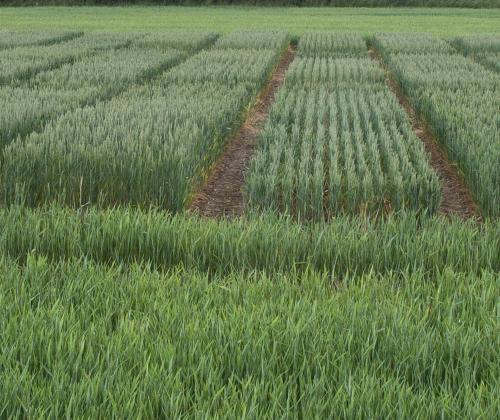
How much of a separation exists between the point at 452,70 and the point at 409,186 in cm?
788

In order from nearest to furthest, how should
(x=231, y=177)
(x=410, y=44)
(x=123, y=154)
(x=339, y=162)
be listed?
(x=123, y=154) < (x=339, y=162) < (x=231, y=177) < (x=410, y=44)

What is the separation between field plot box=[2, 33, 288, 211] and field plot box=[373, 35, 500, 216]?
2.57m

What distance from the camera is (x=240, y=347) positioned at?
99.3 inches

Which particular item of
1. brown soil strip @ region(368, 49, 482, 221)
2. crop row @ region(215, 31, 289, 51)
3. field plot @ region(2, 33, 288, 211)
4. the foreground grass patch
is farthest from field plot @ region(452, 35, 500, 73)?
the foreground grass patch

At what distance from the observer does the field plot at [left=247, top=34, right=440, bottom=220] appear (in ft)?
18.9

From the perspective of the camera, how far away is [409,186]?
5.85 m

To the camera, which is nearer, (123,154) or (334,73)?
(123,154)

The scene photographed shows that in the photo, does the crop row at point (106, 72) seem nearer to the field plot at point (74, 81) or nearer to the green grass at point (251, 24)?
the field plot at point (74, 81)

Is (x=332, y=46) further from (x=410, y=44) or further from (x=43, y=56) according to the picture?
(x=43, y=56)

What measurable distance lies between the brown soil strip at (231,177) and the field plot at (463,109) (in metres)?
2.16

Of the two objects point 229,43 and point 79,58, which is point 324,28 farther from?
point 79,58

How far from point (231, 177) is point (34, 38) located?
13099 millimetres

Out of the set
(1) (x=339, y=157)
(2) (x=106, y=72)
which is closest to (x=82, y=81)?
(2) (x=106, y=72)

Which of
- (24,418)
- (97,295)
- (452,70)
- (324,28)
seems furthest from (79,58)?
(324,28)
